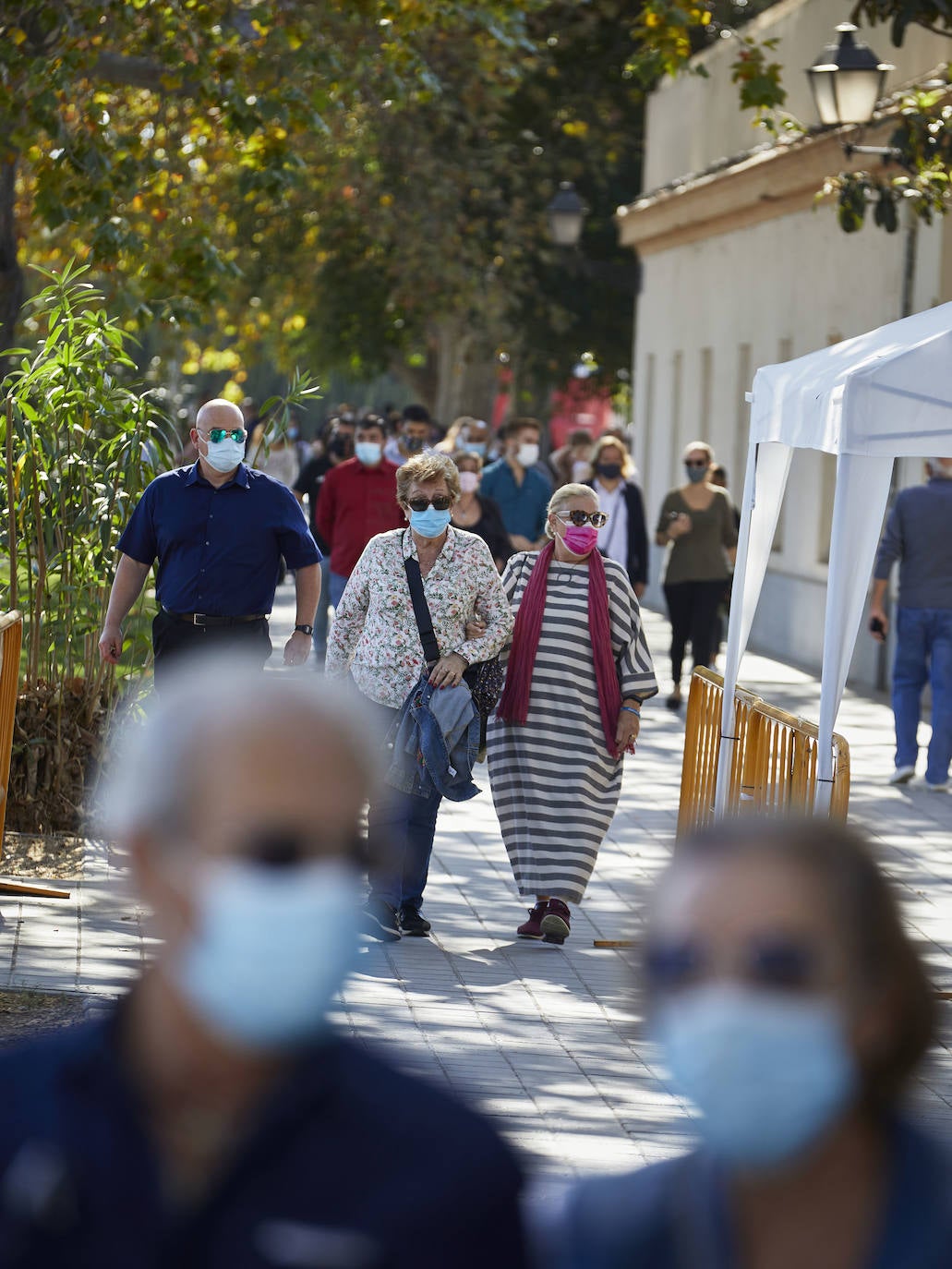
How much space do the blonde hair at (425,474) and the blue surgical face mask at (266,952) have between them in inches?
264

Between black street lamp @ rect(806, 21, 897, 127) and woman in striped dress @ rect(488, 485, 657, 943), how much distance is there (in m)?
7.02

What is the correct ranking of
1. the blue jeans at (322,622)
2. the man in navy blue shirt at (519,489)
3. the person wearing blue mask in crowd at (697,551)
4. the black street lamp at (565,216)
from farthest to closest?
the black street lamp at (565,216) < the man in navy blue shirt at (519,489) < the blue jeans at (322,622) < the person wearing blue mask in crowd at (697,551)

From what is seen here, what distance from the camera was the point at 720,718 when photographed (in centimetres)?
918

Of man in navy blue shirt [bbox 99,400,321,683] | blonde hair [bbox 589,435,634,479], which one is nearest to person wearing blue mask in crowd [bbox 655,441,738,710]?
blonde hair [bbox 589,435,634,479]

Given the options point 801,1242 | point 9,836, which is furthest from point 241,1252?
point 9,836

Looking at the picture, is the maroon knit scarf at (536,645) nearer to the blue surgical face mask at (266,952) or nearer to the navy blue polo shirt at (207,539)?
the navy blue polo shirt at (207,539)

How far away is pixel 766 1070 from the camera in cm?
166

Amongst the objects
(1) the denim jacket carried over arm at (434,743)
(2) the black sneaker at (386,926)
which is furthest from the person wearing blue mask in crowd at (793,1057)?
(1) the denim jacket carried over arm at (434,743)

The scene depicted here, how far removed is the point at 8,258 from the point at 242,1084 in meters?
13.3

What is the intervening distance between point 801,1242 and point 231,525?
7942 mm

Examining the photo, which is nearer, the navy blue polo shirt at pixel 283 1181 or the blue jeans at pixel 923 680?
the navy blue polo shirt at pixel 283 1181

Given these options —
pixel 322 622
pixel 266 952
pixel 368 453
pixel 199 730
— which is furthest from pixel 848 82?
pixel 266 952

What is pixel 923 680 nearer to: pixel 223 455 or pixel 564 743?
pixel 564 743

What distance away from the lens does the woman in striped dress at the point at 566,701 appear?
8555 mm
